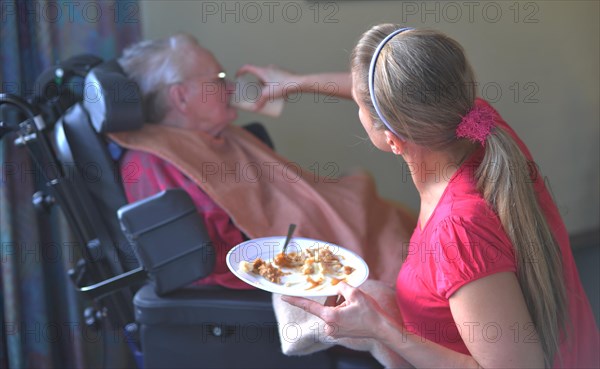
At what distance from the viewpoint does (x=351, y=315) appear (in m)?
1.35

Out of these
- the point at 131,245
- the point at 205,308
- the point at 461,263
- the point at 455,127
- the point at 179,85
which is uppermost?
the point at 455,127

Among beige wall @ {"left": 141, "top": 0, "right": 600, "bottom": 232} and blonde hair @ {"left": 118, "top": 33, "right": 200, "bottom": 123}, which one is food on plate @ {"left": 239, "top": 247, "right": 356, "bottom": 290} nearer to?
blonde hair @ {"left": 118, "top": 33, "right": 200, "bottom": 123}

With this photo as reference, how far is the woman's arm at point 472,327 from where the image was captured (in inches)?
49.8

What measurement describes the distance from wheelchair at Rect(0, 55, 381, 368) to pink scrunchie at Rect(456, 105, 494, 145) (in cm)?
59

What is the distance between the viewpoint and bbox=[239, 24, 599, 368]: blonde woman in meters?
1.28

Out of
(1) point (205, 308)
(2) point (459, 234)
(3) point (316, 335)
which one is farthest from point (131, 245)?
(2) point (459, 234)

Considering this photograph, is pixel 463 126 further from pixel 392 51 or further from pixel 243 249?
pixel 243 249

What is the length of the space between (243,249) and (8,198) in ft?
2.96

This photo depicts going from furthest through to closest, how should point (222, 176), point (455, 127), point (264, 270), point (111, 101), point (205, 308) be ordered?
point (222, 176), point (111, 101), point (205, 308), point (264, 270), point (455, 127)

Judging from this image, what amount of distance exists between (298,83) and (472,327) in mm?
1138

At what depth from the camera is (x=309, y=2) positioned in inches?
108

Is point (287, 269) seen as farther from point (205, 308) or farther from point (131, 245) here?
point (131, 245)

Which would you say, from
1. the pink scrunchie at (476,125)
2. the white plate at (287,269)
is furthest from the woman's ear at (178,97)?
the pink scrunchie at (476,125)

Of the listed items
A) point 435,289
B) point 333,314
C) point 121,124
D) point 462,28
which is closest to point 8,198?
point 121,124
